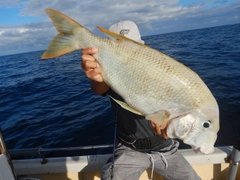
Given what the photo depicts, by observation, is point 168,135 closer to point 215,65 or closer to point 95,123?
point 95,123

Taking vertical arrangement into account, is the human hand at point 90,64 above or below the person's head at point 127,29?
below

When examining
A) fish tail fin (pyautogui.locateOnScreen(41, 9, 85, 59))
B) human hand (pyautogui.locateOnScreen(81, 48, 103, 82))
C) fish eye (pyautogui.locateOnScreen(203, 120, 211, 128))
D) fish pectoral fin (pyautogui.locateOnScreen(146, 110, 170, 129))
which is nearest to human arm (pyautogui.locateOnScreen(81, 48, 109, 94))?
human hand (pyautogui.locateOnScreen(81, 48, 103, 82))

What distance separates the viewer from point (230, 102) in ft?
27.1

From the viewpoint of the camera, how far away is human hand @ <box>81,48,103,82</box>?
7.83 feet

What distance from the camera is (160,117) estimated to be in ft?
Answer: 7.14

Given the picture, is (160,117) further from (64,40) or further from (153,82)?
(64,40)

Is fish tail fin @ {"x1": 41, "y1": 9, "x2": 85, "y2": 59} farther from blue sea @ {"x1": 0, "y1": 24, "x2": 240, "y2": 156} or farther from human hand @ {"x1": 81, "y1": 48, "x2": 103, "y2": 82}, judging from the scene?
blue sea @ {"x1": 0, "y1": 24, "x2": 240, "y2": 156}

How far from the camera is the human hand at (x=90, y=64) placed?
2.39 meters

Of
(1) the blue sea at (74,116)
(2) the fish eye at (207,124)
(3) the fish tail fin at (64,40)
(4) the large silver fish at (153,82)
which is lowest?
(1) the blue sea at (74,116)

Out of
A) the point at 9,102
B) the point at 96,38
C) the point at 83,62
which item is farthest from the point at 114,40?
the point at 9,102

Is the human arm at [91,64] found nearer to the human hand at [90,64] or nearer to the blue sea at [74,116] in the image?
the human hand at [90,64]

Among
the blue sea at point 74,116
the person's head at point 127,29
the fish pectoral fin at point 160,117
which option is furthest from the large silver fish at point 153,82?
the blue sea at point 74,116

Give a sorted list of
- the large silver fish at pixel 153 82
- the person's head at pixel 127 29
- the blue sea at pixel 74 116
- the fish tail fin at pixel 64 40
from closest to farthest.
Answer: the large silver fish at pixel 153 82
the fish tail fin at pixel 64 40
the person's head at pixel 127 29
the blue sea at pixel 74 116

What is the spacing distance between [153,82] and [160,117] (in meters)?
0.37
